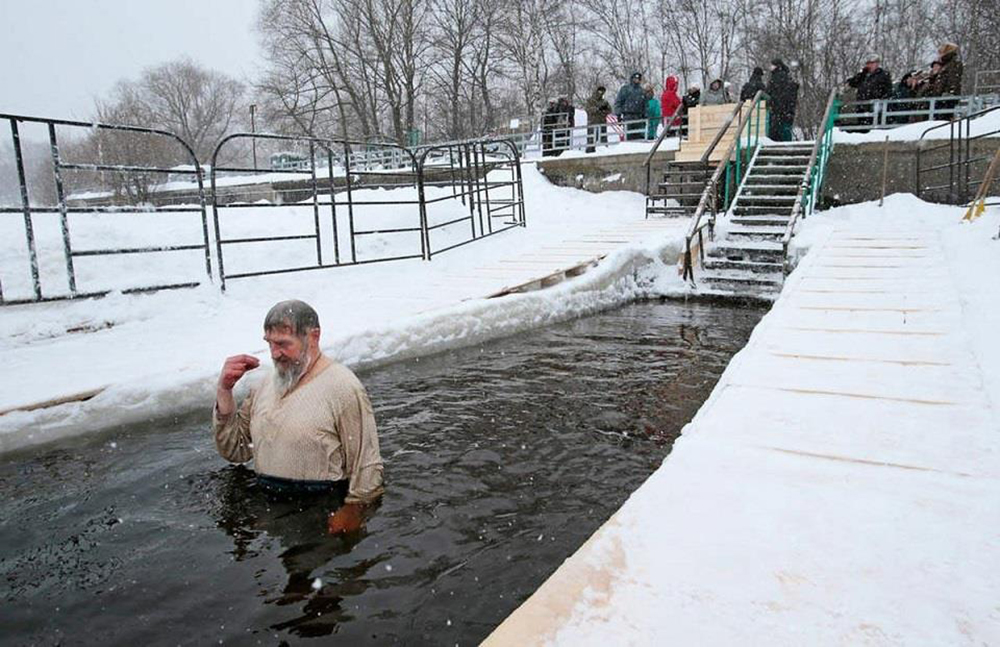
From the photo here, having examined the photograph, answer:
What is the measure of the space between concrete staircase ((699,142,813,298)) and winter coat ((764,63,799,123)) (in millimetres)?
2079

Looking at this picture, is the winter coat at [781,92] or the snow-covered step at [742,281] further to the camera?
the winter coat at [781,92]

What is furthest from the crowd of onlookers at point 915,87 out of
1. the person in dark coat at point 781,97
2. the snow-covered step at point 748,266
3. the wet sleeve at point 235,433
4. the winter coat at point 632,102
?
the wet sleeve at point 235,433

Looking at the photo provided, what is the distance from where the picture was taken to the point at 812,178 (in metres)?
11.6

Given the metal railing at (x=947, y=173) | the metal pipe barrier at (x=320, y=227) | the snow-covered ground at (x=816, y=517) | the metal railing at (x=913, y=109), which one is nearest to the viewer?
the snow-covered ground at (x=816, y=517)

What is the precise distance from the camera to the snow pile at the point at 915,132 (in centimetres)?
1252

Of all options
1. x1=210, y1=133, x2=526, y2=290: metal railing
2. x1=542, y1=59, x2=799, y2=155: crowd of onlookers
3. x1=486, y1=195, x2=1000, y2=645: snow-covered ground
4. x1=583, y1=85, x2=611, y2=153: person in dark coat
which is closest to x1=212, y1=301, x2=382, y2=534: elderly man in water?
x1=486, y1=195, x2=1000, y2=645: snow-covered ground

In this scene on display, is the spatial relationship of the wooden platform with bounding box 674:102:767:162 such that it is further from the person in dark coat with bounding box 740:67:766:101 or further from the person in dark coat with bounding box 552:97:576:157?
the person in dark coat with bounding box 552:97:576:157

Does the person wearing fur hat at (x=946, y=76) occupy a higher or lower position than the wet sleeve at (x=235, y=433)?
higher

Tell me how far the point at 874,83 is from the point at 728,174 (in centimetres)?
562

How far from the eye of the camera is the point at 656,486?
8.37ft

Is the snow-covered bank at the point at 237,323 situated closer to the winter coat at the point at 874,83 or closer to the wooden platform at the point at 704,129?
the wooden platform at the point at 704,129

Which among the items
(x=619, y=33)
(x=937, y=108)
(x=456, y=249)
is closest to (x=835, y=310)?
(x=456, y=249)

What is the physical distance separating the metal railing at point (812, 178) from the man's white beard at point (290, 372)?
7.67 m

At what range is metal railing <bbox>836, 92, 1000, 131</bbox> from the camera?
13.4m
